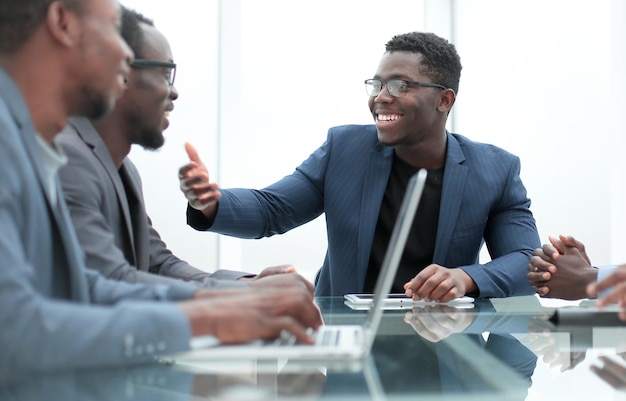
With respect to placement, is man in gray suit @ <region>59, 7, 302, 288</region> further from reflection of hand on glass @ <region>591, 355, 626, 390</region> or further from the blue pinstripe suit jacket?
reflection of hand on glass @ <region>591, 355, 626, 390</region>

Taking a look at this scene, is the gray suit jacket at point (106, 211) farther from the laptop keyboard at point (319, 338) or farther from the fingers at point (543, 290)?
the fingers at point (543, 290)

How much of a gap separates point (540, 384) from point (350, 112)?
4.85m

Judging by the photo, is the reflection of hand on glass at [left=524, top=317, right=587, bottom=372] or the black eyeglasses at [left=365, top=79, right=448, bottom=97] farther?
the black eyeglasses at [left=365, top=79, right=448, bottom=97]

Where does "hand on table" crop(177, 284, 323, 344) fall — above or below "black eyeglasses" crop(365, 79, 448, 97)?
below

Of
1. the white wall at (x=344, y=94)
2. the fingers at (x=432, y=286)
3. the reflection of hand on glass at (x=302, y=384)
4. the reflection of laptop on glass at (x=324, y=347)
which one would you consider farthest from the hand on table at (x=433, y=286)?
the white wall at (x=344, y=94)

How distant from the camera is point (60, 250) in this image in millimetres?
1273

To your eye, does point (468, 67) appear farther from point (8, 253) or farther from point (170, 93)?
point (8, 253)

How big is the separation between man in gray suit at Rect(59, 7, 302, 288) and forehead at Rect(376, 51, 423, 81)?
119cm

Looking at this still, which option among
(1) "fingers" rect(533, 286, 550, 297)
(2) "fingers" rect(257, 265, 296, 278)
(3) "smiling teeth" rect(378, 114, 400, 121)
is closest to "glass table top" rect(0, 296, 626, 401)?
(2) "fingers" rect(257, 265, 296, 278)

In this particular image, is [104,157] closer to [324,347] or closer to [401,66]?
[324,347]

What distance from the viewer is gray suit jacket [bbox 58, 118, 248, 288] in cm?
165

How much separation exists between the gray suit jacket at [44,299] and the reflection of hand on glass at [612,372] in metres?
0.71

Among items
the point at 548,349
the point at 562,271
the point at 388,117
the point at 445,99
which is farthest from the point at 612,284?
the point at 445,99

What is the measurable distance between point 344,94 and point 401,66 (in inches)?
111
